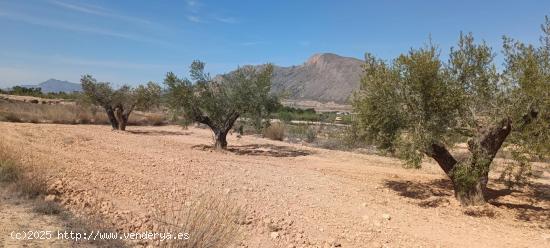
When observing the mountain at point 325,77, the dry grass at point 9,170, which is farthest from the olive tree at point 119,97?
the mountain at point 325,77

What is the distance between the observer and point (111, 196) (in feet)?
30.2

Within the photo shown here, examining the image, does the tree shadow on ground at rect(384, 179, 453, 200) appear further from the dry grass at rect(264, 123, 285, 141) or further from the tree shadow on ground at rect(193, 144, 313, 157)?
the dry grass at rect(264, 123, 285, 141)

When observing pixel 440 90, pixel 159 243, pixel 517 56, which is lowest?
pixel 159 243

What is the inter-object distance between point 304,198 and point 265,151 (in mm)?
10304

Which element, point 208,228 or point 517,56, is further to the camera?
point 517,56

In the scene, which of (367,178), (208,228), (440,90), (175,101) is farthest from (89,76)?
(208,228)

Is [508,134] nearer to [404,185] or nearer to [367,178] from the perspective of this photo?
[404,185]

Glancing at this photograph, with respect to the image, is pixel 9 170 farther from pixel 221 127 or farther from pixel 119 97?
pixel 119 97

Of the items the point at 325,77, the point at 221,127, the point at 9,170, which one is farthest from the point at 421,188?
the point at 325,77

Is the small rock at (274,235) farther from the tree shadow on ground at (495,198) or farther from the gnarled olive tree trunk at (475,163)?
the tree shadow on ground at (495,198)

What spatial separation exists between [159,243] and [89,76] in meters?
25.5

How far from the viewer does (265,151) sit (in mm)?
21250

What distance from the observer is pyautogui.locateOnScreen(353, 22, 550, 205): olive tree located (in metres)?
10.7

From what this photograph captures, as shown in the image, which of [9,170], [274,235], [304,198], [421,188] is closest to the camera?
[274,235]
